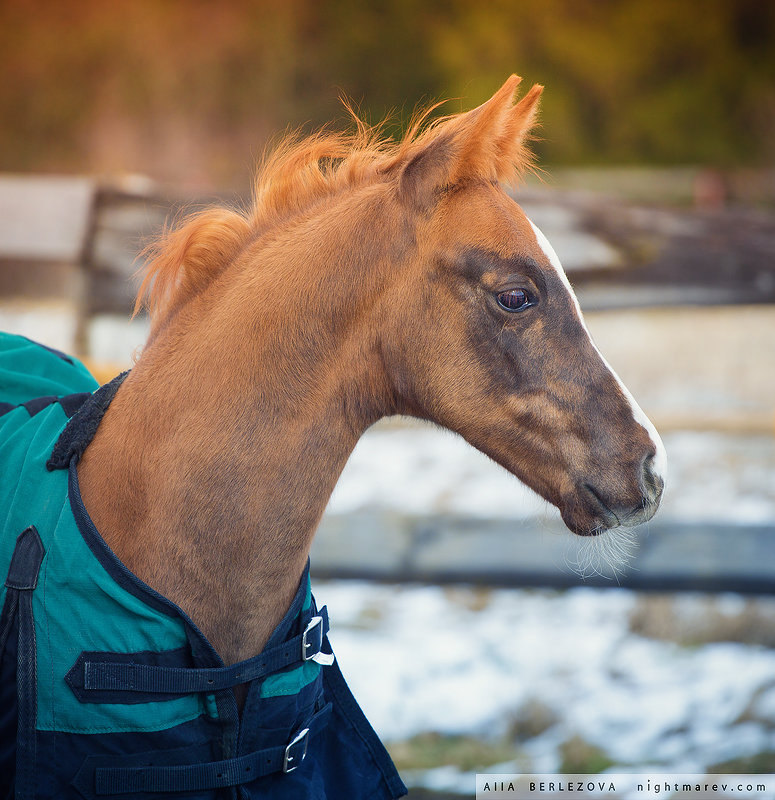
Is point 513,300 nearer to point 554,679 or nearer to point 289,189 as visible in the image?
point 289,189

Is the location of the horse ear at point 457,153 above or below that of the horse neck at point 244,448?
above

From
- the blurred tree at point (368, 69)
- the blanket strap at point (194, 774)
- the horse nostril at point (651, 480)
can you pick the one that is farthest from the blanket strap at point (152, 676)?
the blurred tree at point (368, 69)

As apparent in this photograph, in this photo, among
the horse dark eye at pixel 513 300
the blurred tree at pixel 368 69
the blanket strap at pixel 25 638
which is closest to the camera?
the blanket strap at pixel 25 638

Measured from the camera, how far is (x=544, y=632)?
9.21ft

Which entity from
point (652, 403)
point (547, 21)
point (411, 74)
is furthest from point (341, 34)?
point (652, 403)

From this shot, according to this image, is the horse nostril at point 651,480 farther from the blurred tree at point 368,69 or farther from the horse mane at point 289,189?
the blurred tree at point 368,69

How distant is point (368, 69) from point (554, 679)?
7.38 ft

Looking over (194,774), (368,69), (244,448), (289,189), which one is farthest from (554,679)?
(368,69)

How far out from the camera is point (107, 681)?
1042mm

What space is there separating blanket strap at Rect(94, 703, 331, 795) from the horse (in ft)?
0.03

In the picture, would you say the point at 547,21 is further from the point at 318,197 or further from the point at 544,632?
the point at 544,632

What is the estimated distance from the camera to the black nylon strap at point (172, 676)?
1042 millimetres

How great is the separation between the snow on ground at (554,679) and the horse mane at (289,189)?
57.0 inches

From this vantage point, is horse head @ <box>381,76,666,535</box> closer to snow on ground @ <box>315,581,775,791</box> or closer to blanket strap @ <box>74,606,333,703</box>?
blanket strap @ <box>74,606,333,703</box>
